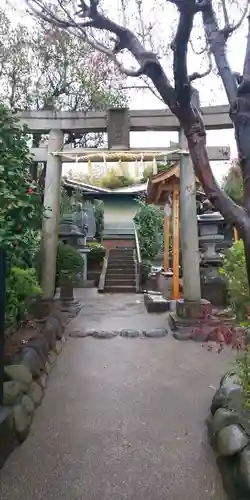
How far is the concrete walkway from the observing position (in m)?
2.62

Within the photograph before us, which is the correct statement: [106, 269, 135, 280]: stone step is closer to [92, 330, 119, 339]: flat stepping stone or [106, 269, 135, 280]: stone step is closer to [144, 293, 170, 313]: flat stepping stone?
[144, 293, 170, 313]: flat stepping stone

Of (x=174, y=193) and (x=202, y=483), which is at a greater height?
(x=174, y=193)

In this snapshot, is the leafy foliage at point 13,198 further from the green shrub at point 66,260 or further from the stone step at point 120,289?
the stone step at point 120,289

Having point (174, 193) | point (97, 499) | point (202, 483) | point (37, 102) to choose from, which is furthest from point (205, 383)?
point (37, 102)

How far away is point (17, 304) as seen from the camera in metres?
4.98

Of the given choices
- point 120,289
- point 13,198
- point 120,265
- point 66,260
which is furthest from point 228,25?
point 120,265

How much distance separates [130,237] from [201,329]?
50.8ft

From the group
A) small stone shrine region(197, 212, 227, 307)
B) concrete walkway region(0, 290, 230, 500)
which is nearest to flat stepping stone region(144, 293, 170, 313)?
small stone shrine region(197, 212, 227, 307)

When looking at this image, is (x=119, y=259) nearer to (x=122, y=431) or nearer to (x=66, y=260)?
(x=66, y=260)

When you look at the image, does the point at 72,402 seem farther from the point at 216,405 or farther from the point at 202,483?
the point at 202,483

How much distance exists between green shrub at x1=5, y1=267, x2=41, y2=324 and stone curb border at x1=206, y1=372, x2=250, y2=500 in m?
2.51

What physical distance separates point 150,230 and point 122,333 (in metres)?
11.1

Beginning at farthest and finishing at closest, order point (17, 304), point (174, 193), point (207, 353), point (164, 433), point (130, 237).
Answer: point (130, 237)
point (174, 193)
point (207, 353)
point (17, 304)
point (164, 433)

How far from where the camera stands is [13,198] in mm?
3588
